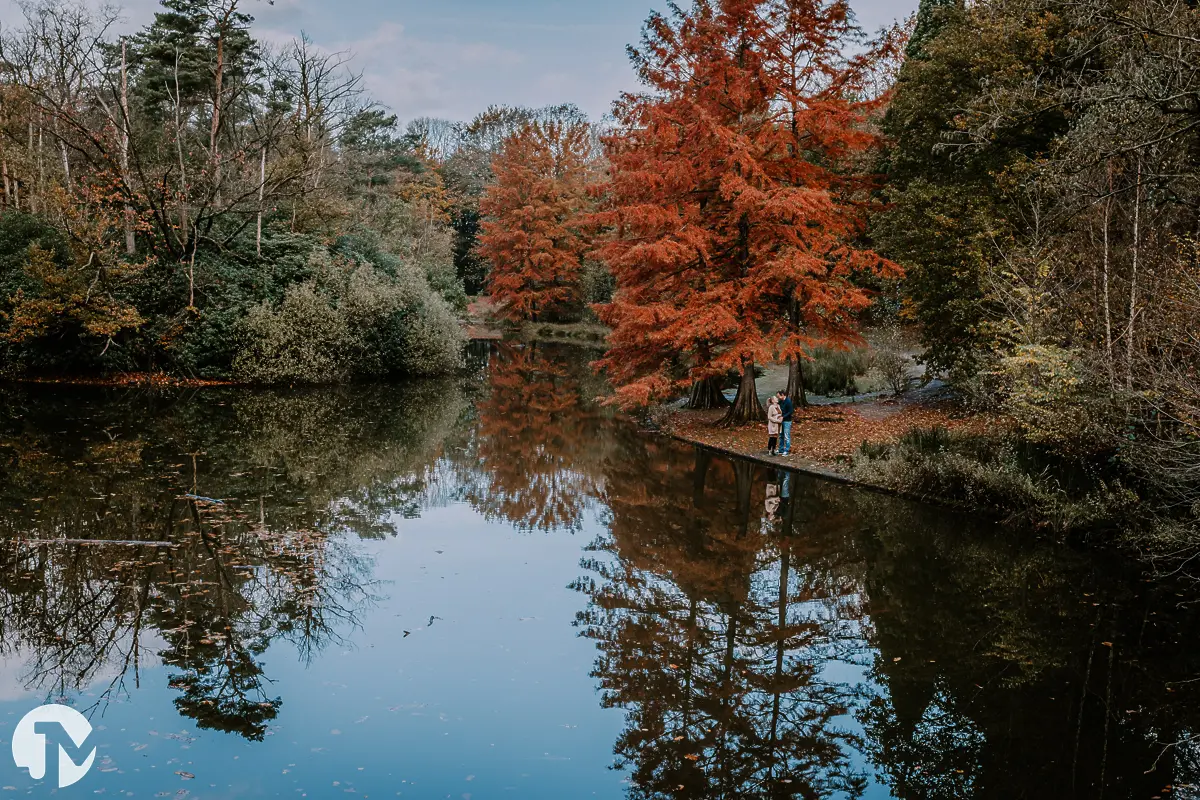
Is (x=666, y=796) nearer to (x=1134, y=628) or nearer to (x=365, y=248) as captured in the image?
(x=1134, y=628)

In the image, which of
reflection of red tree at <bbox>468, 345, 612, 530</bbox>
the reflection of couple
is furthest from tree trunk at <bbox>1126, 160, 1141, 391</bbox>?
reflection of red tree at <bbox>468, 345, 612, 530</bbox>

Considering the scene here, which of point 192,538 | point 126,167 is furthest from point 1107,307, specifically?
point 126,167

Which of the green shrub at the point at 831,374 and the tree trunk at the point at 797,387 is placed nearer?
the tree trunk at the point at 797,387

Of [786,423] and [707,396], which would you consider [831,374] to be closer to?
[707,396]

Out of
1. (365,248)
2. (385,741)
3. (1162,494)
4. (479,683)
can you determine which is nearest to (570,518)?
(479,683)

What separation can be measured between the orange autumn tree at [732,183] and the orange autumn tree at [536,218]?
96.3 ft

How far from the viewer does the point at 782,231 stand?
20.6m

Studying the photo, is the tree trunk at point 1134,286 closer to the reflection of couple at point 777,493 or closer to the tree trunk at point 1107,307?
the tree trunk at point 1107,307

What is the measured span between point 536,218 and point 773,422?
118ft

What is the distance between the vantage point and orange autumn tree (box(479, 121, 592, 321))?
169 feet

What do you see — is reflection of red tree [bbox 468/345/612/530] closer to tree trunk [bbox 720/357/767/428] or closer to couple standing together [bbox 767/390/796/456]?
tree trunk [bbox 720/357/767/428]

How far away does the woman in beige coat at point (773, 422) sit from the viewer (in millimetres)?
19188

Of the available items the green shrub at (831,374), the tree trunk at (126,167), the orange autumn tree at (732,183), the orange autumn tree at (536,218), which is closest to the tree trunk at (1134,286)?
the orange autumn tree at (732,183)

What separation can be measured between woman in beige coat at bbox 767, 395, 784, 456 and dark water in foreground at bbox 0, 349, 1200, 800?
2.39m
